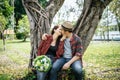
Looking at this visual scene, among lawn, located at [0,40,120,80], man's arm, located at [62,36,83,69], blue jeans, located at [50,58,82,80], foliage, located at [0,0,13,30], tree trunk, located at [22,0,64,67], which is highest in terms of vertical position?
foliage, located at [0,0,13,30]

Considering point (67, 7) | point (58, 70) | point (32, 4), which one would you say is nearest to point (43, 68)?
point (58, 70)

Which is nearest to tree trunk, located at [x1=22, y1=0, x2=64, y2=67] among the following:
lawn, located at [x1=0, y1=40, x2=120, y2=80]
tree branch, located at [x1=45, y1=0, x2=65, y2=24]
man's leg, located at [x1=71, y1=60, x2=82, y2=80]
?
tree branch, located at [x1=45, y1=0, x2=65, y2=24]

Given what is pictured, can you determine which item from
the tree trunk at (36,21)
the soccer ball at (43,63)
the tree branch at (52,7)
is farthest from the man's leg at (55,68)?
the tree branch at (52,7)

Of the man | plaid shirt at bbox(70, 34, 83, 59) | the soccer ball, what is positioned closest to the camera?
the soccer ball

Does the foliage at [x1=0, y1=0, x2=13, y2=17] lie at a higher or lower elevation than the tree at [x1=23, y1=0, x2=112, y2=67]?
higher

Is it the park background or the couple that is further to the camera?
the park background

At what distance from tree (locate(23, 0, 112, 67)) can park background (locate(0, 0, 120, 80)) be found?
909mm

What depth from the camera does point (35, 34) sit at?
8.13m

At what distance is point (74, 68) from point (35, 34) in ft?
5.94

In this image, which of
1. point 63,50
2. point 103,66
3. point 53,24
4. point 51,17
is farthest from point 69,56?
point 53,24

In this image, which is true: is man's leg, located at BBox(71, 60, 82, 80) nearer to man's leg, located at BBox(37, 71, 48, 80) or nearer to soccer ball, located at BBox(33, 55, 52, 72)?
soccer ball, located at BBox(33, 55, 52, 72)

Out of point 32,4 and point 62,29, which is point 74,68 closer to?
point 62,29

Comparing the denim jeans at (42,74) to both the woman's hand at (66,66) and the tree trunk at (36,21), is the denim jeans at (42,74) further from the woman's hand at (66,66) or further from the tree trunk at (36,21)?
the tree trunk at (36,21)

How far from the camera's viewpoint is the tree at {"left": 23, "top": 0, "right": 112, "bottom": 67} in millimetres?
7668
